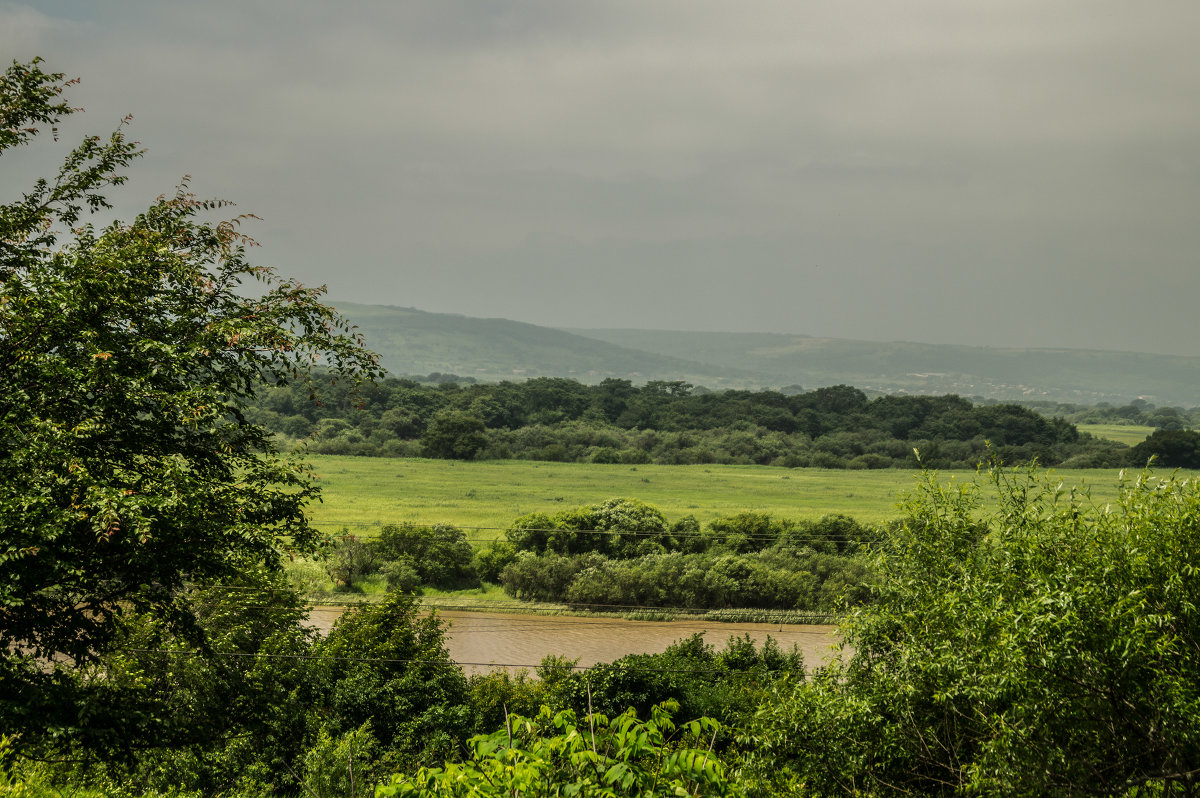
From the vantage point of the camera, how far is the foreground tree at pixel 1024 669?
9344mm

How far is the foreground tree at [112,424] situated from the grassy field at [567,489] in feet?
95.2

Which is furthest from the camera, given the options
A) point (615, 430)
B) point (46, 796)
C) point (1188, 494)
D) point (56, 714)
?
point (615, 430)

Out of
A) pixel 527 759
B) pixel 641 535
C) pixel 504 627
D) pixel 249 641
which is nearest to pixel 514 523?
pixel 641 535

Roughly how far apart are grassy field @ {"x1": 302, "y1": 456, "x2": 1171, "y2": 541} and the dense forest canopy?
16.7ft

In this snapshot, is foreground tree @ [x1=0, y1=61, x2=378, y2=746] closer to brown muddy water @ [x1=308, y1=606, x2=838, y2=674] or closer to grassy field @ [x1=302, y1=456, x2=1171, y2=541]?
brown muddy water @ [x1=308, y1=606, x2=838, y2=674]

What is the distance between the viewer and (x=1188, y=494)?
1220 centimetres

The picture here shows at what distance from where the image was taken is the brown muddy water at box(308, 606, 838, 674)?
29.7 metres

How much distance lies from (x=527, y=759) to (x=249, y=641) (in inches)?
681

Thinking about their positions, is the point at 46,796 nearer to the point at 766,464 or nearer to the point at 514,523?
the point at 514,523

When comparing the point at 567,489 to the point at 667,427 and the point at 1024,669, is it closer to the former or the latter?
the point at 667,427

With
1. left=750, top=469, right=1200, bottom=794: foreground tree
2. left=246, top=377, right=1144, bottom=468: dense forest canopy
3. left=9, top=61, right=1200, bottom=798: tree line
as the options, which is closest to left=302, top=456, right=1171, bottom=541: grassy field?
left=246, top=377, right=1144, bottom=468: dense forest canopy


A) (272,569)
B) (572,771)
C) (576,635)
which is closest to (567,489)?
(576,635)

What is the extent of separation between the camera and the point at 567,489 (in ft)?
200

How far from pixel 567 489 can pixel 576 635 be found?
28.4 metres
